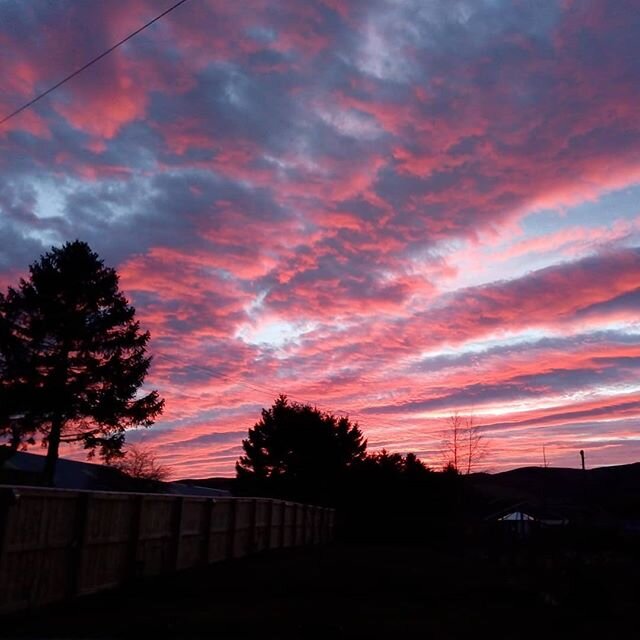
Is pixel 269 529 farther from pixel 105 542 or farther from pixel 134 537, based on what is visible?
pixel 105 542

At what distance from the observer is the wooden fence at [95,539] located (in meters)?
11.1

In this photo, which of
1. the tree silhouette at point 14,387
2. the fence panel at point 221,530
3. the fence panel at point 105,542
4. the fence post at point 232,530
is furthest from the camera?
the tree silhouette at point 14,387

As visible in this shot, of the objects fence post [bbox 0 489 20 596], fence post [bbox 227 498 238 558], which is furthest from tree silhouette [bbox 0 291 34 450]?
fence post [bbox 0 489 20 596]

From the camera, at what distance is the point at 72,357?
1398 inches

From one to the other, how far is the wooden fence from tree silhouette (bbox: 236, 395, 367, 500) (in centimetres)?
3252

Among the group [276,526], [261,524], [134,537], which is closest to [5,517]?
[134,537]

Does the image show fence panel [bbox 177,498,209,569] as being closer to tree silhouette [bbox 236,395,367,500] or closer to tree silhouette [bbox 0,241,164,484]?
tree silhouette [bbox 0,241,164,484]

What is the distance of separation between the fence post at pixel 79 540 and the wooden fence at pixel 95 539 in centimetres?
2

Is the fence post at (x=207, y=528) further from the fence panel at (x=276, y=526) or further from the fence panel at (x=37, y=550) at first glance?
the fence panel at (x=276, y=526)

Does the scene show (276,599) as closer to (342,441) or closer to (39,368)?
(39,368)

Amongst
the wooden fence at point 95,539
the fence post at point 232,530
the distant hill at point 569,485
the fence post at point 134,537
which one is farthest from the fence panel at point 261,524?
the distant hill at point 569,485

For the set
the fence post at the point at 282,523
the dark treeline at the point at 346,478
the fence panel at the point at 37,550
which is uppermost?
the dark treeline at the point at 346,478

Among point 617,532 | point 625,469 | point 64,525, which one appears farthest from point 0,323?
point 625,469

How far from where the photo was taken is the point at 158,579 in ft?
53.2
